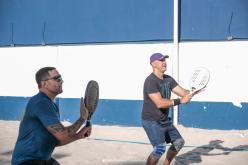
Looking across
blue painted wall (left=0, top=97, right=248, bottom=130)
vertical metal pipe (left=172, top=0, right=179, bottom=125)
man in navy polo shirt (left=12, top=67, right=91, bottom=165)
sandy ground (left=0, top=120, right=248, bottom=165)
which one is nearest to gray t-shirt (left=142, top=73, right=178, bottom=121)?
sandy ground (left=0, top=120, right=248, bottom=165)

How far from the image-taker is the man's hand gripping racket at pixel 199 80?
23.0 ft

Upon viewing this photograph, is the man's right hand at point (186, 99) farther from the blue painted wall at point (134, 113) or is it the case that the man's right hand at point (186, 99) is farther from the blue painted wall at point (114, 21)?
the blue painted wall at point (114, 21)

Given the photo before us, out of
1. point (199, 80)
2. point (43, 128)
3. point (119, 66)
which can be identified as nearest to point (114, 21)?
point (119, 66)

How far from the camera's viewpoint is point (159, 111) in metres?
6.85

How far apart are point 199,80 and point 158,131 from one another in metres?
0.96

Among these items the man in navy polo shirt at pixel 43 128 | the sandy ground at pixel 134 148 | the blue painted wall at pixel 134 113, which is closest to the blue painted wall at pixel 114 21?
the blue painted wall at pixel 134 113

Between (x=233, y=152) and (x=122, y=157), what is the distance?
2.07m

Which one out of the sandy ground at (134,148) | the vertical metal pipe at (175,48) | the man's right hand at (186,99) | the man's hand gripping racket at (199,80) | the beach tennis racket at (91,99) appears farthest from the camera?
the vertical metal pipe at (175,48)

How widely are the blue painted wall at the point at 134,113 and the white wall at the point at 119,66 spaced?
0.53 feet

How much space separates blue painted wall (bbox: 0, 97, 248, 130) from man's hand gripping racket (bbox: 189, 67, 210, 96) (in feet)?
15.6

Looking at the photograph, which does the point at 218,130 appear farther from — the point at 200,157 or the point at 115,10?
the point at 115,10

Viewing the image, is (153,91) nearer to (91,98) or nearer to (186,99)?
(186,99)

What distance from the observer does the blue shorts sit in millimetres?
6812

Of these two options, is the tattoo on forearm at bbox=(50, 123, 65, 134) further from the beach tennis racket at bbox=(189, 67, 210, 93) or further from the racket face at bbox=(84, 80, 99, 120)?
the beach tennis racket at bbox=(189, 67, 210, 93)
